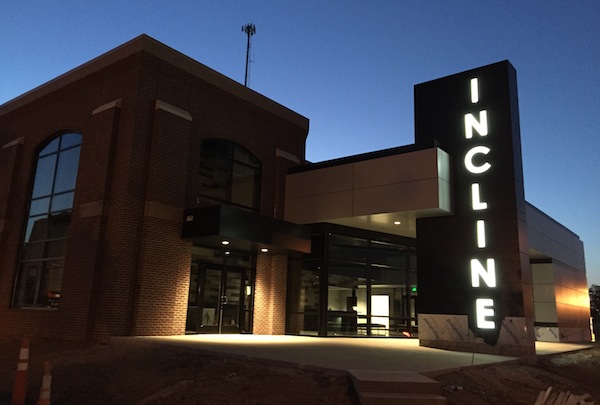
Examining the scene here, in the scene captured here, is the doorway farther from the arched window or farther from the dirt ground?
the dirt ground

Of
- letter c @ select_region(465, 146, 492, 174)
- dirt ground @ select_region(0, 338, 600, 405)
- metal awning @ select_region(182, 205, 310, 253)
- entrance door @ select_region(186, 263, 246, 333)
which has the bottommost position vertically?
dirt ground @ select_region(0, 338, 600, 405)

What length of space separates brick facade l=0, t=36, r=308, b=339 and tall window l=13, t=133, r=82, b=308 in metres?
0.40

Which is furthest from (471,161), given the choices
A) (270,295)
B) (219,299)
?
(219,299)

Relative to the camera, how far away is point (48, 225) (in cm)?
1880

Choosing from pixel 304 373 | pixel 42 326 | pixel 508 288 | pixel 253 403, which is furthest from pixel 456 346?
pixel 42 326

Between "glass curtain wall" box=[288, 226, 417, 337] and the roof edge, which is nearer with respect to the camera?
the roof edge

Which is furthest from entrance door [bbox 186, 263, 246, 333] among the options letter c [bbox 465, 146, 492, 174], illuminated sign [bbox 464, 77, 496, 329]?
letter c [bbox 465, 146, 492, 174]

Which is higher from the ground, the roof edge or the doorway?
the roof edge

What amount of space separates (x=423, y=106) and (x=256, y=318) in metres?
9.98

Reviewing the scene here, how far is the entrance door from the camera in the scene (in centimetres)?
1762

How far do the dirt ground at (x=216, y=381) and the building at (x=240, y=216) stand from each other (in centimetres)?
228

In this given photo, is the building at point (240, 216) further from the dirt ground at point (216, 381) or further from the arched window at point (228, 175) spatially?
the dirt ground at point (216, 381)

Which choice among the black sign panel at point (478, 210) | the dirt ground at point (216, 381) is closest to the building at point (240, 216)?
the black sign panel at point (478, 210)

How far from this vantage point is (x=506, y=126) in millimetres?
15555
